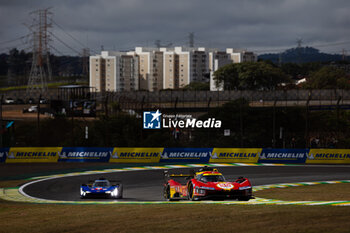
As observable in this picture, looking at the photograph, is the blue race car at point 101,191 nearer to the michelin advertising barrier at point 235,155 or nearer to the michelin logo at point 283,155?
the michelin advertising barrier at point 235,155

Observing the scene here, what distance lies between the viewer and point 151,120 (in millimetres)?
42031

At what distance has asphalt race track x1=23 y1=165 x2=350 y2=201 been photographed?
2435 centimetres

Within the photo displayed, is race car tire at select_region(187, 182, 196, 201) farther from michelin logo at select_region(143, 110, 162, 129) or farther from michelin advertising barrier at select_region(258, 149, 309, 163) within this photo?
michelin logo at select_region(143, 110, 162, 129)

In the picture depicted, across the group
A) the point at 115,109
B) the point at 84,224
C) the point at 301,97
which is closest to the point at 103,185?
the point at 84,224

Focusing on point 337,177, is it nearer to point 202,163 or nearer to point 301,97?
point 202,163

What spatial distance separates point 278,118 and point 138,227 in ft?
121

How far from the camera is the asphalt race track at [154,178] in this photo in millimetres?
24345

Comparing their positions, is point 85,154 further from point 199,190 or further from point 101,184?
point 199,190

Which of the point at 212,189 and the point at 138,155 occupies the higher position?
the point at 212,189

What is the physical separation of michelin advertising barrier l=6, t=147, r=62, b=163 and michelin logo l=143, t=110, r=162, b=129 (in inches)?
293

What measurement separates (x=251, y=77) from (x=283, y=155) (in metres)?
88.0

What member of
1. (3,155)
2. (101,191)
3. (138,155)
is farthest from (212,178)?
(3,155)

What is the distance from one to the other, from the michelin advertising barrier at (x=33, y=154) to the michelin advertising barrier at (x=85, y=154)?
0.57m

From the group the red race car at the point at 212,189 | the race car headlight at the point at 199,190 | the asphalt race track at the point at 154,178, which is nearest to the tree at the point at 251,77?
the asphalt race track at the point at 154,178
